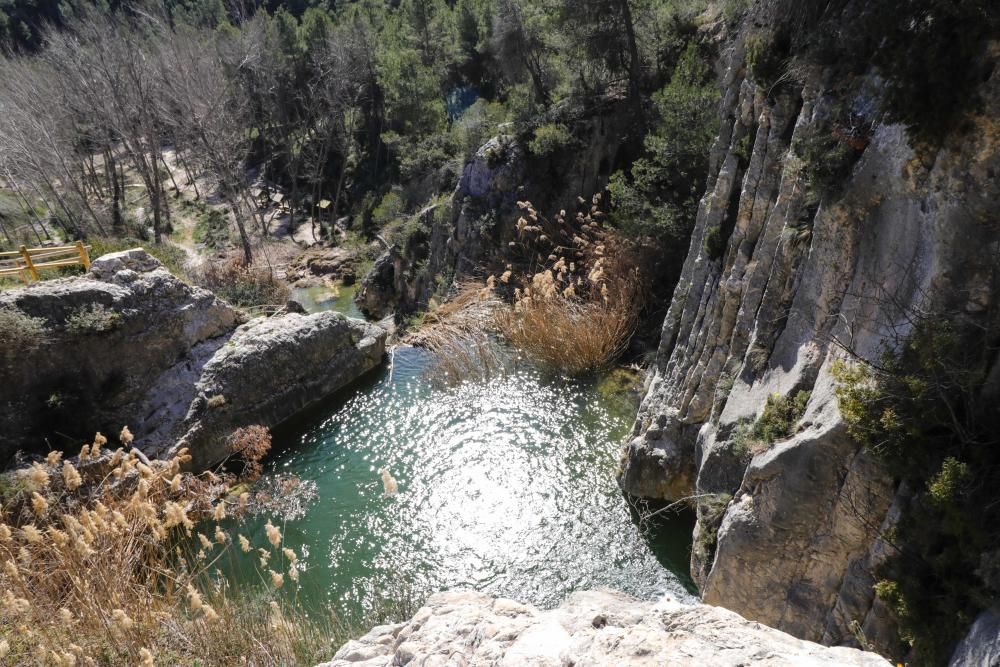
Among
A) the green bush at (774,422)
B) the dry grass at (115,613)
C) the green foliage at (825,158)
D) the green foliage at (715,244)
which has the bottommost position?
the dry grass at (115,613)

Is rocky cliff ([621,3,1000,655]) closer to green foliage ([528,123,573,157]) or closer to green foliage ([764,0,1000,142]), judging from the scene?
green foliage ([764,0,1000,142])

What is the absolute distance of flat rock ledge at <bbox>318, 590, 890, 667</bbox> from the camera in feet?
10.2

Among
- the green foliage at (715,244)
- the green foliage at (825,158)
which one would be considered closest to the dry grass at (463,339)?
the green foliage at (715,244)

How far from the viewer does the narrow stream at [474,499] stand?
8539 millimetres

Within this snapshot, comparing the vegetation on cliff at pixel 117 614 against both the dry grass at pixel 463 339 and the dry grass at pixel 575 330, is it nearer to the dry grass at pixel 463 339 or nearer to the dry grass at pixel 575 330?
the dry grass at pixel 463 339

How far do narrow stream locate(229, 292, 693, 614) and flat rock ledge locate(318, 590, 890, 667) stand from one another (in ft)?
12.1

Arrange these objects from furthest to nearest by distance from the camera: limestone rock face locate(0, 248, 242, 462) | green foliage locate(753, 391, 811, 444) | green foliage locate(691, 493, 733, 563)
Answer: limestone rock face locate(0, 248, 242, 462) → green foliage locate(691, 493, 733, 563) → green foliage locate(753, 391, 811, 444)

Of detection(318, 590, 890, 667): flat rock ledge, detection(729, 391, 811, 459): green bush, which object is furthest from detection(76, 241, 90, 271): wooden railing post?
detection(729, 391, 811, 459): green bush

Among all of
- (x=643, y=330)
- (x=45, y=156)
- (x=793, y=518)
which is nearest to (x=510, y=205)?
(x=643, y=330)

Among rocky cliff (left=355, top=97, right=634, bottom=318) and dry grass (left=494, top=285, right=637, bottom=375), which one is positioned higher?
rocky cliff (left=355, top=97, right=634, bottom=318)

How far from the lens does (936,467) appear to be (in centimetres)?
455

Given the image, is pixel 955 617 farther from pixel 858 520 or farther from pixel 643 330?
pixel 643 330

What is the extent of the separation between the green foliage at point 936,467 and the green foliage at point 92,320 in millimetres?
13519

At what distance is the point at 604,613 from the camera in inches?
162
